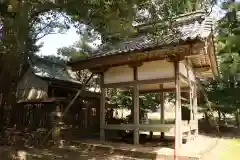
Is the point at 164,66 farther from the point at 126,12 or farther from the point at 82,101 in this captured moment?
the point at 82,101

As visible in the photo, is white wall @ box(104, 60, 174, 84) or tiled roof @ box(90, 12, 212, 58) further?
white wall @ box(104, 60, 174, 84)

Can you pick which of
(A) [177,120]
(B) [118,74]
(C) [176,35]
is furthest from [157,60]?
(A) [177,120]

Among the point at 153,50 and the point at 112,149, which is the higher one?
the point at 153,50

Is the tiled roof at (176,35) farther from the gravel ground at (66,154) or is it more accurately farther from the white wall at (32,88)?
the white wall at (32,88)

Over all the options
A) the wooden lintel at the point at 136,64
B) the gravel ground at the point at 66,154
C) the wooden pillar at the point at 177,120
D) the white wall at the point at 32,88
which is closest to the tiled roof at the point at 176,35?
the wooden lintel at the point at 136,64

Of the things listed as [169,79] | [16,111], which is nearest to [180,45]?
[169,79]

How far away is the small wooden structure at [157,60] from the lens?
9258 mm

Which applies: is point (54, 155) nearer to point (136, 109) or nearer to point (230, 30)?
point (136, 109)

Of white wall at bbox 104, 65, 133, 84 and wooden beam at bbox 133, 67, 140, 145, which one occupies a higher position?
white wall at bbox 104, 65, 133, 84

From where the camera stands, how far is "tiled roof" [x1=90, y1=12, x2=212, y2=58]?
360 inches

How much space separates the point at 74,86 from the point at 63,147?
11.0 metres

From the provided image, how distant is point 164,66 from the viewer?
10.6 meters

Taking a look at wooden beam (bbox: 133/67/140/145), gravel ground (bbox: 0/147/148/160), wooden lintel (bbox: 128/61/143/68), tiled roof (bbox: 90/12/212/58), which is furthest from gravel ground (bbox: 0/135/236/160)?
tiled roof (bbox: 90/12/212/58)

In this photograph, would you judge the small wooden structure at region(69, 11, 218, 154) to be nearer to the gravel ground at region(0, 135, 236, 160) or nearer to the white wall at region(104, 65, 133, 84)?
the white wall at region(104, 65, 133, 84)
